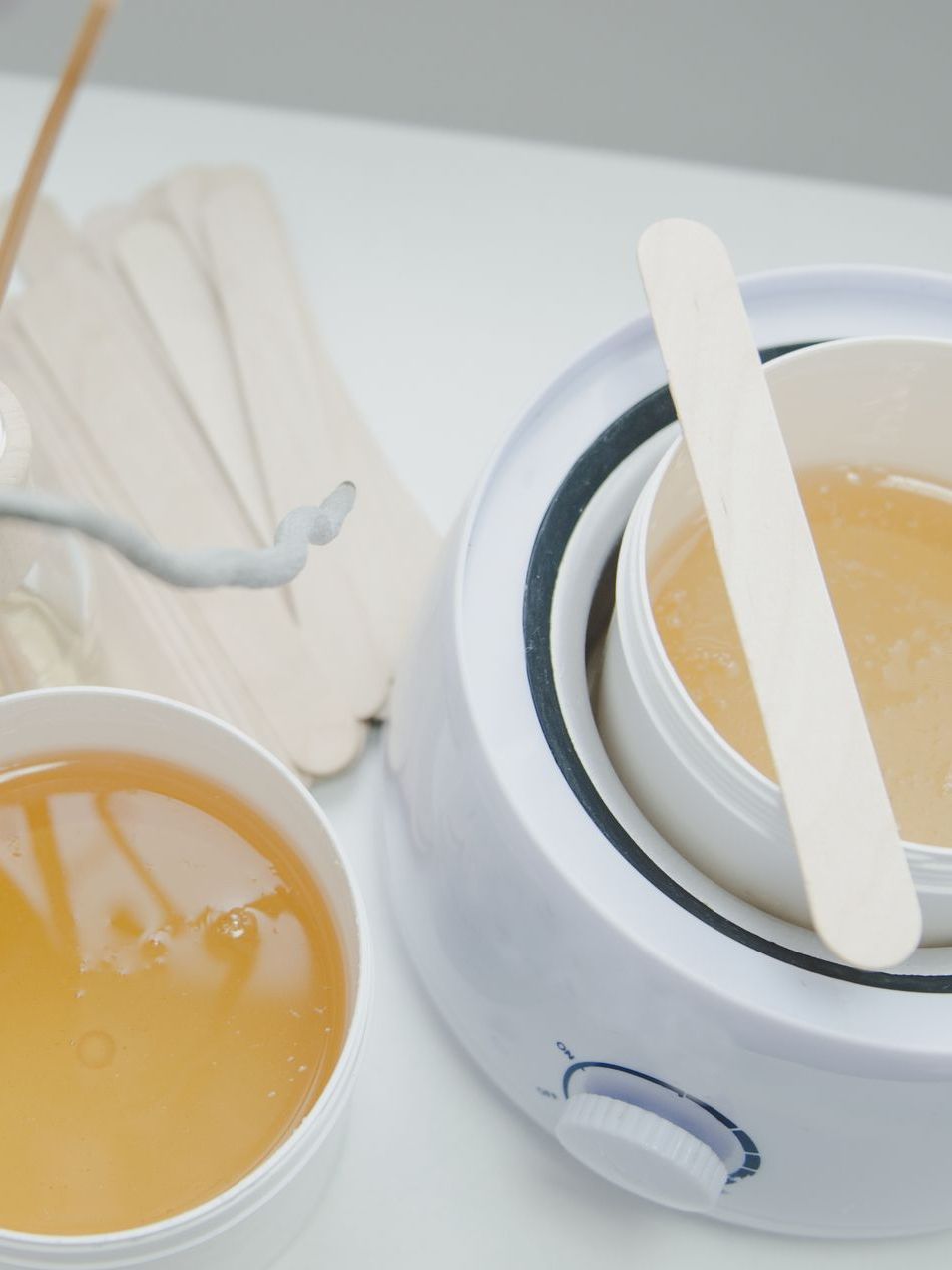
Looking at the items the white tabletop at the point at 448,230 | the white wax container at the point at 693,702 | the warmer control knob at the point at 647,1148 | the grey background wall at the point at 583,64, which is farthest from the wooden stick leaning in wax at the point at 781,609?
the grey background wall at the point at 583,64

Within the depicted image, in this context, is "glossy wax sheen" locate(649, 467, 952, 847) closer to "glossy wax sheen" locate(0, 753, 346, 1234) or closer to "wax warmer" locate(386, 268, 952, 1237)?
"wax warmer" locate(386, 268, 952, 1237)

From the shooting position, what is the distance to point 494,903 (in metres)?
0.49

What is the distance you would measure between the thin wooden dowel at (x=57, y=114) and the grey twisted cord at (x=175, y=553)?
0.07 meters

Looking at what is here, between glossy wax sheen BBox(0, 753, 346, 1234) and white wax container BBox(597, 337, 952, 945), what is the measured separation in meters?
0.12

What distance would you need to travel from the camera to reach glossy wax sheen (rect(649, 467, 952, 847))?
48 centimetres

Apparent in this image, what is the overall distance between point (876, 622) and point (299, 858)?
21 cm

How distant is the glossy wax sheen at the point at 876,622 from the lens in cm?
48

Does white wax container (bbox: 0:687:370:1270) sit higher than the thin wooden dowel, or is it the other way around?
the thin wooden dowel

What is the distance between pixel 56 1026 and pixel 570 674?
19 cm

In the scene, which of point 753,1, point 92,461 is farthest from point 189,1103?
point 753,1

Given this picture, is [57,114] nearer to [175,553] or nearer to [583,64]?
[175,553]

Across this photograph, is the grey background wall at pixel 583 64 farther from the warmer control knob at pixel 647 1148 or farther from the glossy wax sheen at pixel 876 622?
the warmer control knob at pixel 647 1148

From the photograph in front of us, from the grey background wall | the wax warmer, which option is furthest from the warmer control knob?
the grey background wall

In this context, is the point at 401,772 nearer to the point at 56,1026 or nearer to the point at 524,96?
the point at 56,1026
